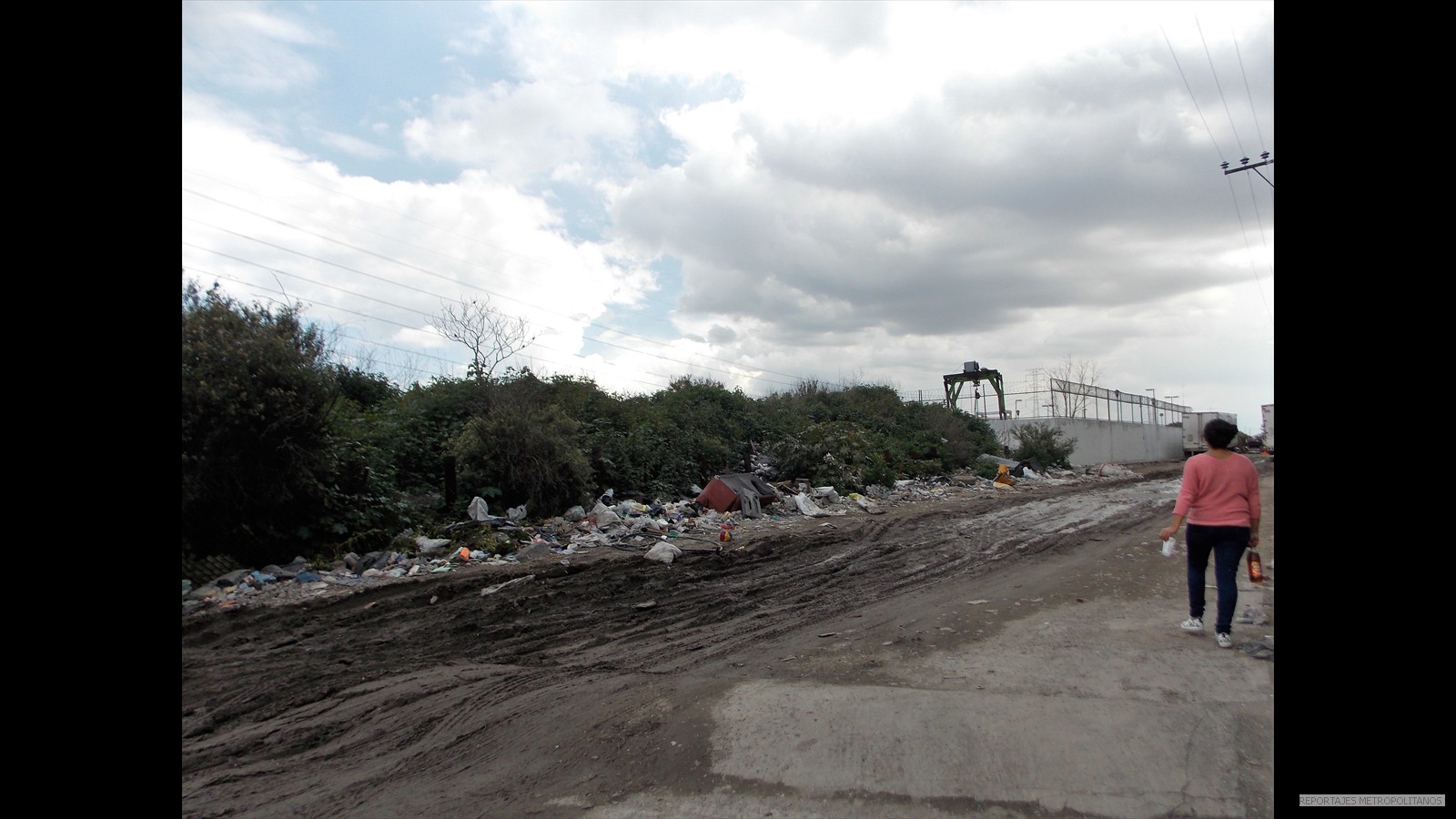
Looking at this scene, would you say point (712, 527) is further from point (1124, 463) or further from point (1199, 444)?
point (1199, 444)

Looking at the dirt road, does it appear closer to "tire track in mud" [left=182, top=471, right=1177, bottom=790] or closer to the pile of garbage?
"tire track in mud" [left=182, top=471, right=1177, bottom=790]

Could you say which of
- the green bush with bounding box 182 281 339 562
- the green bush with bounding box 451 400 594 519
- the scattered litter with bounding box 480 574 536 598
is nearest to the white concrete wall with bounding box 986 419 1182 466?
the green bush with bounding box 451 400 594 519

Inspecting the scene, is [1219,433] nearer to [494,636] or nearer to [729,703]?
[729,703]

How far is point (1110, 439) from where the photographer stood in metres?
35.3

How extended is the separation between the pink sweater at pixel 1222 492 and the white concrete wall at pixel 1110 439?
85.9 ft

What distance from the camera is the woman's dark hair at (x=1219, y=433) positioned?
4.96 m

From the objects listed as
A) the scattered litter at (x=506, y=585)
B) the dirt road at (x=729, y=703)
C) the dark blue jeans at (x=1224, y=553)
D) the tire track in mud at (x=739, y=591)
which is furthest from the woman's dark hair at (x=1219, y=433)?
the scattered litter at (x=506, y=585)

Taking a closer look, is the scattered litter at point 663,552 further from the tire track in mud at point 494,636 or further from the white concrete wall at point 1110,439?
the white concrete wall at point 1110,439

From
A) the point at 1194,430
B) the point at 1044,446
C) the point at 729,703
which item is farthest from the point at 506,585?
the point at 1194,430

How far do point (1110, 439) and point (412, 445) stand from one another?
33517 millimetres

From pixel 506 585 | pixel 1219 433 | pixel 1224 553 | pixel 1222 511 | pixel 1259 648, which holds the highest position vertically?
pixel 1219 433
